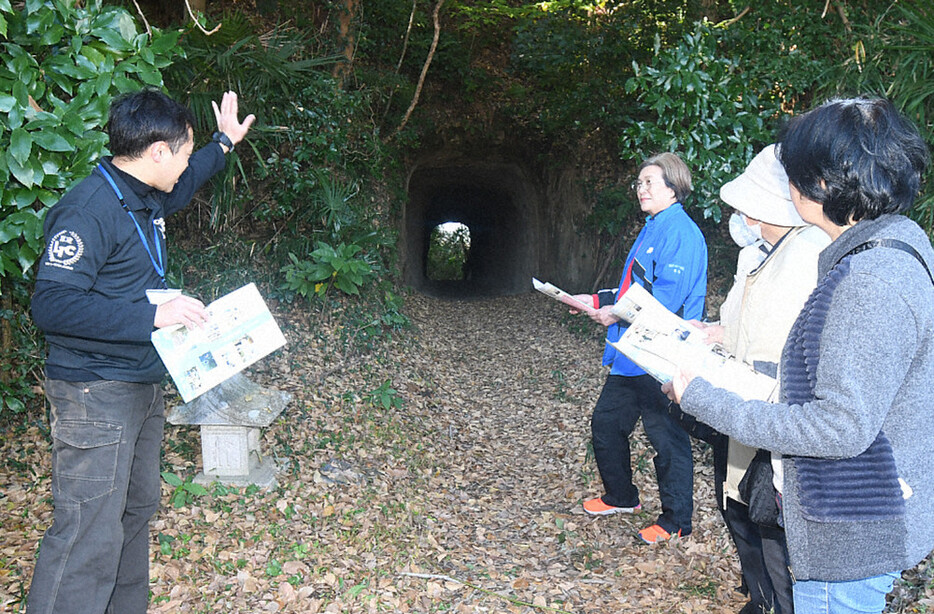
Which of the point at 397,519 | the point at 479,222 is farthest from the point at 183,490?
the point at 479,222

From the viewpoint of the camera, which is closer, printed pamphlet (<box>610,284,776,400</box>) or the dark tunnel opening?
printed pamphlet (<box>610,284,776,400</box>)

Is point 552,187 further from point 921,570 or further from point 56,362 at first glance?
point 56,362

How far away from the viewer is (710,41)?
5168 mm

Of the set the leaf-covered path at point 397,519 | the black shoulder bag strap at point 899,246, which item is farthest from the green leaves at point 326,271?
the black shoulder bag strap at point 899,246

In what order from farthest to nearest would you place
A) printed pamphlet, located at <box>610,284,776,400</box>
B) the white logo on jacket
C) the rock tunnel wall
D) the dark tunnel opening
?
the dark tunnel opening < the rock tunnel wall < the white logo on jacket < printed pamphlet, located at <box>610,284,776,400</box>

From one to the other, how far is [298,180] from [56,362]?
187 inches

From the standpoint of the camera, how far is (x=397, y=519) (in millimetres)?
4012

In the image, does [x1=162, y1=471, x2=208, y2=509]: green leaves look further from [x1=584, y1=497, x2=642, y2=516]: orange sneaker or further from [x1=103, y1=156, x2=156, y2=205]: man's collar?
[x1=584, y1=497, x2=642, y2=516]: orange sneaker

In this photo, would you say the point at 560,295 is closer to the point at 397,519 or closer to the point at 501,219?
the point at 397,519

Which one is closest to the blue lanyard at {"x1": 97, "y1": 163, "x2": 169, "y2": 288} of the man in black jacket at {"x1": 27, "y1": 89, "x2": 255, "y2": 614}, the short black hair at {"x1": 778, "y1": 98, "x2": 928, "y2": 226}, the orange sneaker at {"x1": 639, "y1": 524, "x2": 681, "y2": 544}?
the man in black jacket at {"x1": 27, "y1": 89, "x2": 255, "y2": 614}

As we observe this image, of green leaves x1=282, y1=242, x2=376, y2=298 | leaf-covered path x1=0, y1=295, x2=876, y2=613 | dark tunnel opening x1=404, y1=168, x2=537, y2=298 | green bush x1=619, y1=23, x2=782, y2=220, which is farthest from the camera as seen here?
dark tunnel opening x1=404, y1=168, x2=537, y2=298

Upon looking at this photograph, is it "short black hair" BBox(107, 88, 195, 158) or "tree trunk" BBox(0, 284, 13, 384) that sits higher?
"short black hair" BBox(107, 88, 195, 158)

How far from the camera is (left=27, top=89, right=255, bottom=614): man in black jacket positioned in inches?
82.9

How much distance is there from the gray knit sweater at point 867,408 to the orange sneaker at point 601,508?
258 centimetres
